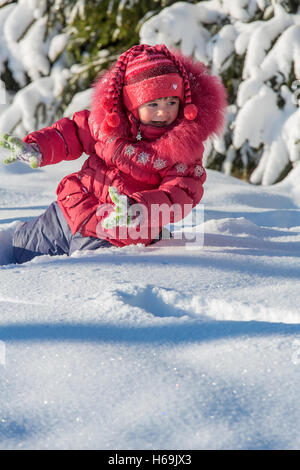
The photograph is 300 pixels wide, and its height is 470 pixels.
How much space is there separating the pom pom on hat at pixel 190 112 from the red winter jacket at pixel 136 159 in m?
0.02

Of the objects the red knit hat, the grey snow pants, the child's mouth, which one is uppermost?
the red knit hat

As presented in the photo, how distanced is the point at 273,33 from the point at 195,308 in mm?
3773

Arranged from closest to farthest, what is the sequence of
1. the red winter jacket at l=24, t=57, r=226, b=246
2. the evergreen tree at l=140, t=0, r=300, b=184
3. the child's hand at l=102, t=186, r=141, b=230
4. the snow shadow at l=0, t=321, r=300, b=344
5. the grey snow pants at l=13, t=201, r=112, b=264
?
1. the snow shadow at l=0, t=321, r=300, b=344
2. the child's hand at l=102, t=186, r=141, b=230
3. the red winter jacket at l=24, t=57, r=226, b=246
4. the grey snow pants at l=13, t=201, r=112, b=264
5. the evergreen tree at l=140, t=0, r=300, b=184

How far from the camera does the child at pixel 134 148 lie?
1.99m

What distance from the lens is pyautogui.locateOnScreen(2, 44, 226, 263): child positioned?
78.4 inches

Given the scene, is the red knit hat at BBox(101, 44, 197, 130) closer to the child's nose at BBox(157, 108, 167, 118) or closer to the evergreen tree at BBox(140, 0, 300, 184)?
the child's nose at BBox(157, 108, 167, 118)

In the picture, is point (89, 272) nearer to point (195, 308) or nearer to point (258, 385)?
point (195, 308)

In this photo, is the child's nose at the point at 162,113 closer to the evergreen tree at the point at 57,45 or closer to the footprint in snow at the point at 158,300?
the footprint in snow at the point at 158,300

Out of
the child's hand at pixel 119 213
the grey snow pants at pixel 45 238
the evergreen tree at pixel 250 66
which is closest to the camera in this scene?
the child's hand at pixel 119 213

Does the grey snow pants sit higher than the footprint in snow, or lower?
lower

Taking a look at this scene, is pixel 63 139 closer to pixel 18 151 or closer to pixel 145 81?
pixel 18 151

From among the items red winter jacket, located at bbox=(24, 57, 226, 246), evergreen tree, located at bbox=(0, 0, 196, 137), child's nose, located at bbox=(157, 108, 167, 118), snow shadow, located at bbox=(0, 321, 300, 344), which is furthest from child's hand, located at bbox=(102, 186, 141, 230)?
evergreen tree, located at bbox=(0, 0, 196, 137)

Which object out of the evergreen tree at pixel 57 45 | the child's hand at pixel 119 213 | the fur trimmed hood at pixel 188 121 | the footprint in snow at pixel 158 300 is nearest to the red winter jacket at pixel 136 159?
the fur trimmed hood at pixel 188 121

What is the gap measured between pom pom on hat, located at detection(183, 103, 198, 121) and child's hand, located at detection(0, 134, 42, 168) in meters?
0.62
